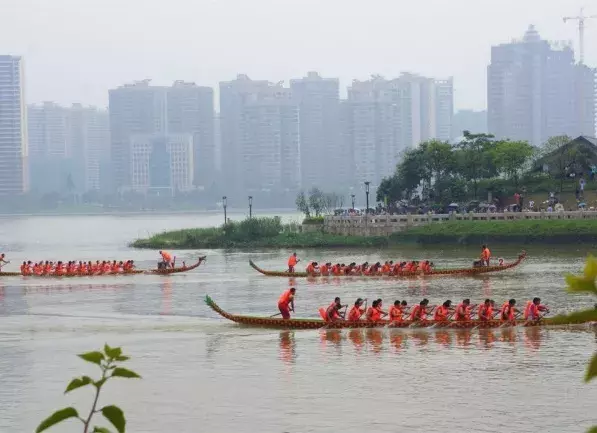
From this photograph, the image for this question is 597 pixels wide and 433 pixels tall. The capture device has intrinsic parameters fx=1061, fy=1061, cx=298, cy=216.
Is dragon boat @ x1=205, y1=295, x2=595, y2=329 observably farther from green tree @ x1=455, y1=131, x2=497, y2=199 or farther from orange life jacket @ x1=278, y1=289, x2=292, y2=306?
green tree @ x1=455, y1=131, x2=497, y2=199

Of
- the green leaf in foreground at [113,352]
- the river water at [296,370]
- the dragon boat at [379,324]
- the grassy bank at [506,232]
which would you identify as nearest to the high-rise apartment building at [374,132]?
the grassy bank at [506,232]

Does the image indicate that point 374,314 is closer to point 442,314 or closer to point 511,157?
point 442,314

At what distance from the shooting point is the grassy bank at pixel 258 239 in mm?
62281

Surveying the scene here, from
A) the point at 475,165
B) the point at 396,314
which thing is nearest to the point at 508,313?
the point at 396,314

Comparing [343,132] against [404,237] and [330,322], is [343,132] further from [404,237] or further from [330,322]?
[330,322]

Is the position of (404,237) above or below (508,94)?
below

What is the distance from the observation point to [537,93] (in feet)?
586

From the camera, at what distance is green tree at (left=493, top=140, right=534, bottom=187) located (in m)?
66.2

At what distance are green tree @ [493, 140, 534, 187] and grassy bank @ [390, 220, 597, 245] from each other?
30.5ft

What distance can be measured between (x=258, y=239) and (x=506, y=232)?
16849mm

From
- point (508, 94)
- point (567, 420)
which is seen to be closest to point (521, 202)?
point (567, 420)

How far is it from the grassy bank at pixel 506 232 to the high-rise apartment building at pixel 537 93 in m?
113

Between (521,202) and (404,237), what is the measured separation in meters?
7.62

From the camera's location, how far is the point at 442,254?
175 feet
